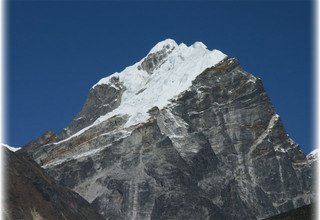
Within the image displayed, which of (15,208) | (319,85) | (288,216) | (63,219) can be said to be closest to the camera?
(319,85)

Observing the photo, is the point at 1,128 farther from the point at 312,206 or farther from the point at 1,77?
the point at 312,206

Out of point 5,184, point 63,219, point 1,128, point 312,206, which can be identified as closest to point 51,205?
point 63,219

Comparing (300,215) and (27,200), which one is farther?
(27,200)

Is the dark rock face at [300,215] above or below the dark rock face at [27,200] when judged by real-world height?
below

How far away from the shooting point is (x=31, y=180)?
19875 centimetres

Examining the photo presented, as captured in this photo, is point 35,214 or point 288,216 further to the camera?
point 35,214

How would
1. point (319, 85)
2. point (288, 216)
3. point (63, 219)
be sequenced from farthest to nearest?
1. point (63, 219)
2. point (288, 216)
3. point (319, 85)

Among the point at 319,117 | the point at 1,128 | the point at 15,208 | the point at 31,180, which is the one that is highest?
the point at 31,180

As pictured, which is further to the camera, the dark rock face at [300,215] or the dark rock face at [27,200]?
the dark rock face at [27,200]

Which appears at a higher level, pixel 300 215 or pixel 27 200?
pixel 27 200

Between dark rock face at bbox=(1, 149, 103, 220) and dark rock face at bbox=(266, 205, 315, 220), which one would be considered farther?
dark rock face at bbox=(1, 149, 103, 220)

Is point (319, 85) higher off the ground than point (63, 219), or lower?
lower

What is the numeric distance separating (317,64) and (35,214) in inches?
5505

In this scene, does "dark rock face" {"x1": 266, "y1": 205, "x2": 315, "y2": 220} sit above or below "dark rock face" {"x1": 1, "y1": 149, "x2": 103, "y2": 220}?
below
